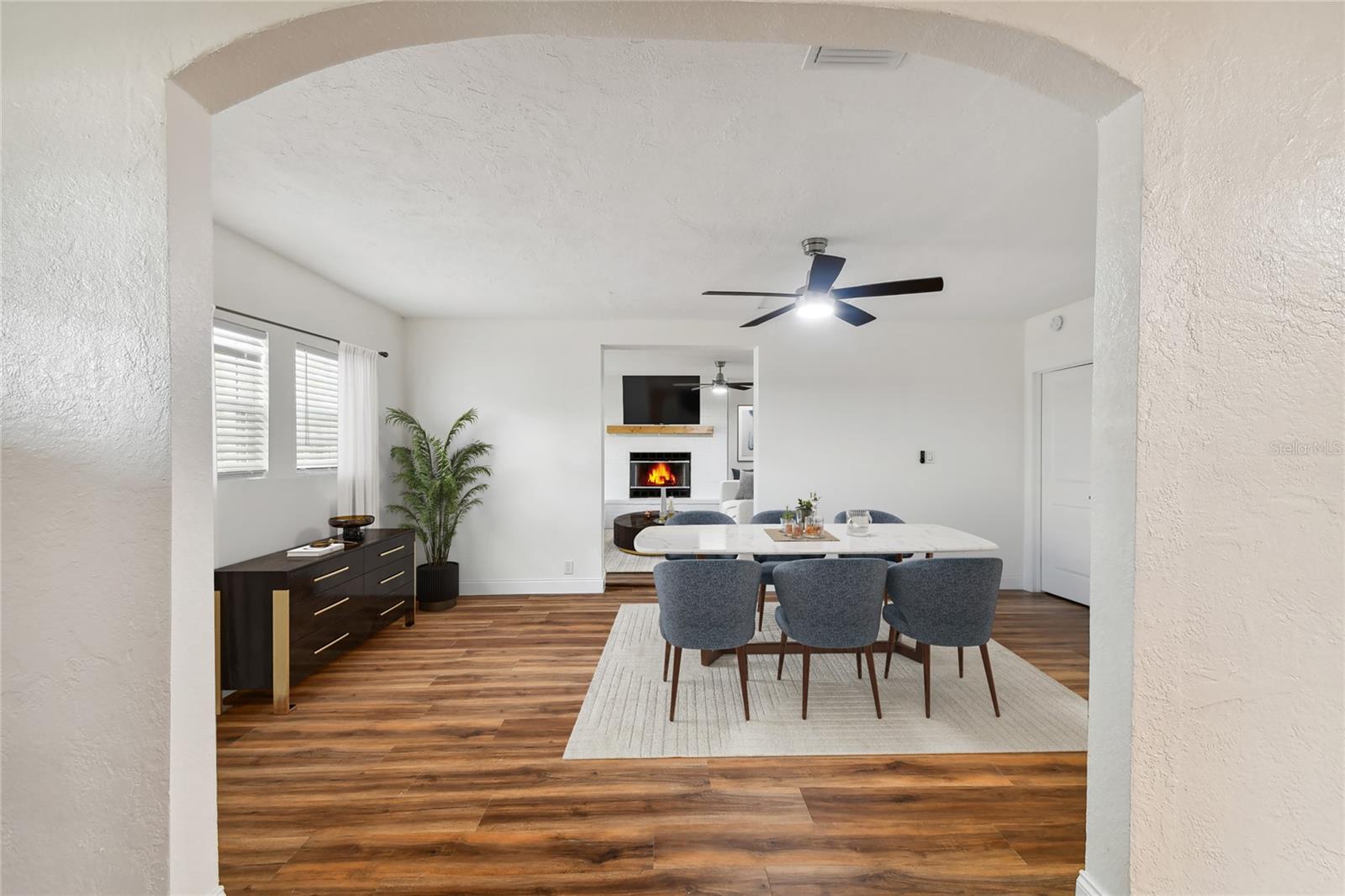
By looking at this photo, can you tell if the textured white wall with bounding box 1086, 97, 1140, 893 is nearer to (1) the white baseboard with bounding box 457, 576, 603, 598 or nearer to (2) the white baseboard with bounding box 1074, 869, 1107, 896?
(2) the white baseboard with bounding box 1074, 869, 1107, 896

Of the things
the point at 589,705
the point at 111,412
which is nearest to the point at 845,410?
the point at 589,705

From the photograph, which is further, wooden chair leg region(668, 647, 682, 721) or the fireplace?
the fireplace

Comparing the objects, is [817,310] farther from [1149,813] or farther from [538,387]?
[538,387]

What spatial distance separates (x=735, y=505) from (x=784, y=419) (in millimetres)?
1884

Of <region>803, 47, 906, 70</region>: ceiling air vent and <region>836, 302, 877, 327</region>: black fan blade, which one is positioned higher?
<region>803, 47, 906, 70</region>: ceiling air vent

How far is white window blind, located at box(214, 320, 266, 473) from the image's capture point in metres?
3.00

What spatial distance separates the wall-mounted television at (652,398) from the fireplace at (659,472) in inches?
23.9

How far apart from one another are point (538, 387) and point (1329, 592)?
484cm

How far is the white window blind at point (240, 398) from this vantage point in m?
3.00

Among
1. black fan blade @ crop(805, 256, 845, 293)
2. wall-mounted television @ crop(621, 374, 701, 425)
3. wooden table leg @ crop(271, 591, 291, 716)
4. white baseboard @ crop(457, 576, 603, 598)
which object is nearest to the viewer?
black fan blade @ crop(805, 256, 845, 293)

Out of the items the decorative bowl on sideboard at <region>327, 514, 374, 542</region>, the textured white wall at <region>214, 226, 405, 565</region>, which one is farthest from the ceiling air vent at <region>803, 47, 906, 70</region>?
the decorative bowl on sideboard at <region>327, 514, 374, 542</region>

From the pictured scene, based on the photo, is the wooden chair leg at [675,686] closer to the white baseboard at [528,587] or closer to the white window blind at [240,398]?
the white baseboard at [528,587]

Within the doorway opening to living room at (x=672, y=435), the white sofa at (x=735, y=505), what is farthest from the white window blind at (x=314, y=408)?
the doorway opening to living room at (x=672, y=435)

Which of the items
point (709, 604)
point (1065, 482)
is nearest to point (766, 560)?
point (709, 604)
